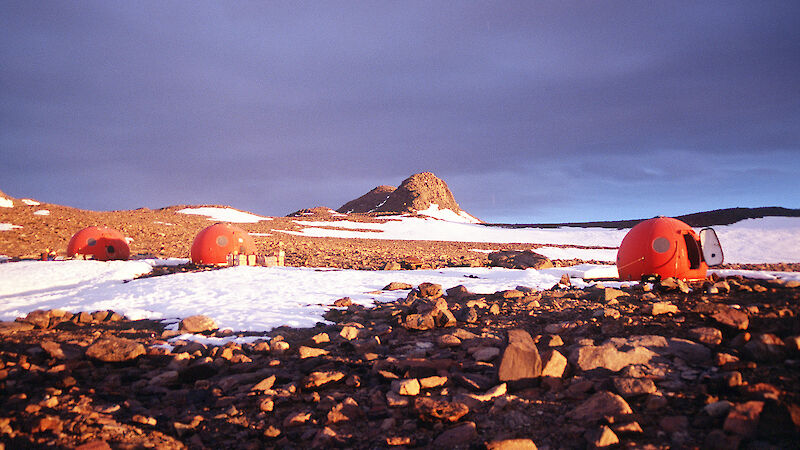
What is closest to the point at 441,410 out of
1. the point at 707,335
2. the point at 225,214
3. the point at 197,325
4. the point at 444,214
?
the point at 707,335

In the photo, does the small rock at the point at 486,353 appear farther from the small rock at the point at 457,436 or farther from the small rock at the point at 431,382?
the small rock at the point at 457,436

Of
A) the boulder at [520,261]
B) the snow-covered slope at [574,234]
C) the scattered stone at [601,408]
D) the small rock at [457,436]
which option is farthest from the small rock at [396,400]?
the snow-covered slope at [574,234]

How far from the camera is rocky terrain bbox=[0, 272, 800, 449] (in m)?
4.16

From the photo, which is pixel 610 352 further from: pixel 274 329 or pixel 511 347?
pixel 274 329

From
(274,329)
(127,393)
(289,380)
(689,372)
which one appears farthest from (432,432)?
(274,329)

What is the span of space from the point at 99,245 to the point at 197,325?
16366 millimetres

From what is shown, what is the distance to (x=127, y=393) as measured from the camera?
5.80 m

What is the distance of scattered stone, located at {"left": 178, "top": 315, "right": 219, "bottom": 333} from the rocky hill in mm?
60214

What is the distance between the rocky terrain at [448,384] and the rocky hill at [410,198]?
61858mm

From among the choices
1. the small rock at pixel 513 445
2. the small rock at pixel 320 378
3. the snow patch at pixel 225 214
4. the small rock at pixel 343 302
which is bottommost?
the small rock at pixel 513 445

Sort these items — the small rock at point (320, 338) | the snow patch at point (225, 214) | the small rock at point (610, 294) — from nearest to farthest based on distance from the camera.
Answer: the small rock at point (320, 338) < the small rock at point (610, 294) < the snow patch at point (225, 214)

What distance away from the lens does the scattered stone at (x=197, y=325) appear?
8.70 metres

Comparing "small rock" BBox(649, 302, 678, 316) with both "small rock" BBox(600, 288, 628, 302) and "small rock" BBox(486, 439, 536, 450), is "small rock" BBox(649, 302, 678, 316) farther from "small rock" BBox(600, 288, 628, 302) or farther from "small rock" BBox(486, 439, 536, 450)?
"small rock" BBox(486, 439, 536, 450)

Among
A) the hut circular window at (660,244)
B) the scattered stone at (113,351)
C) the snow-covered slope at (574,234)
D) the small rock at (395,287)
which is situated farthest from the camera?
the snow-covered slope at (574,234)
